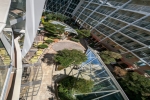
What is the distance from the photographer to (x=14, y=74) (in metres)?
7.54

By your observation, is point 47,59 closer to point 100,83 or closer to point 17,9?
point 100,83

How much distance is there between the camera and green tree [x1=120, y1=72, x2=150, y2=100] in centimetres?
1421

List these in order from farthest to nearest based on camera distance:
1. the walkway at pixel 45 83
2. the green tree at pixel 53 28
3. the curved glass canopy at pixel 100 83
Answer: the green tree at pixel 53 28, the walkway at pixel 45 83, the curved glass canopy at pixel 100 83

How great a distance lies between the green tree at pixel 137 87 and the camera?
1421cm

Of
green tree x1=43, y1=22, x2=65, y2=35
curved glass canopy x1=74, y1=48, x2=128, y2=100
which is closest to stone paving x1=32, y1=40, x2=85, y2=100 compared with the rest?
curved glass canopy x1=74, y1=48, x2=128, y2=100

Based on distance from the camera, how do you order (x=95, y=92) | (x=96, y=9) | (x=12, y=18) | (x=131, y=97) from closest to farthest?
(x=12, y=18)
(x=95, y=92)
(x=131, y=97)
(x=96, y=9)

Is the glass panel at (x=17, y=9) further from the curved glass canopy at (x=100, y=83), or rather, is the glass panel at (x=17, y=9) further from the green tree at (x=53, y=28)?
the green tree at (x=53, y=28)

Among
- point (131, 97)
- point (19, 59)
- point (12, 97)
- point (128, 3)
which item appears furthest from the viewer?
point (128, 3)

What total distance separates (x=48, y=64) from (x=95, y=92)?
9.07 m

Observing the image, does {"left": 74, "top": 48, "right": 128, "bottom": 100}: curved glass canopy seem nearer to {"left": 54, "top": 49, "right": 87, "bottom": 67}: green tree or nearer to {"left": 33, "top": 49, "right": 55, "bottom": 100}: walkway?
{"left": 54, "top": 49, "right": 87, "bottom": 67}: green tree

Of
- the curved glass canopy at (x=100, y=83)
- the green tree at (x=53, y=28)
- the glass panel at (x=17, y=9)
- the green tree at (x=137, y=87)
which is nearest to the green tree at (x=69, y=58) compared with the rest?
the curved glass canopy at (x=100, y=83)

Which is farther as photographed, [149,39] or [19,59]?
[149,39]

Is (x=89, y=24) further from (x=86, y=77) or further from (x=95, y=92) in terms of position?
(x=95, y=92)

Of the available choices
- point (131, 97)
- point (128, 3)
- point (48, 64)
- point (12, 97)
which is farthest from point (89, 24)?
Answer: point (12, 97)
